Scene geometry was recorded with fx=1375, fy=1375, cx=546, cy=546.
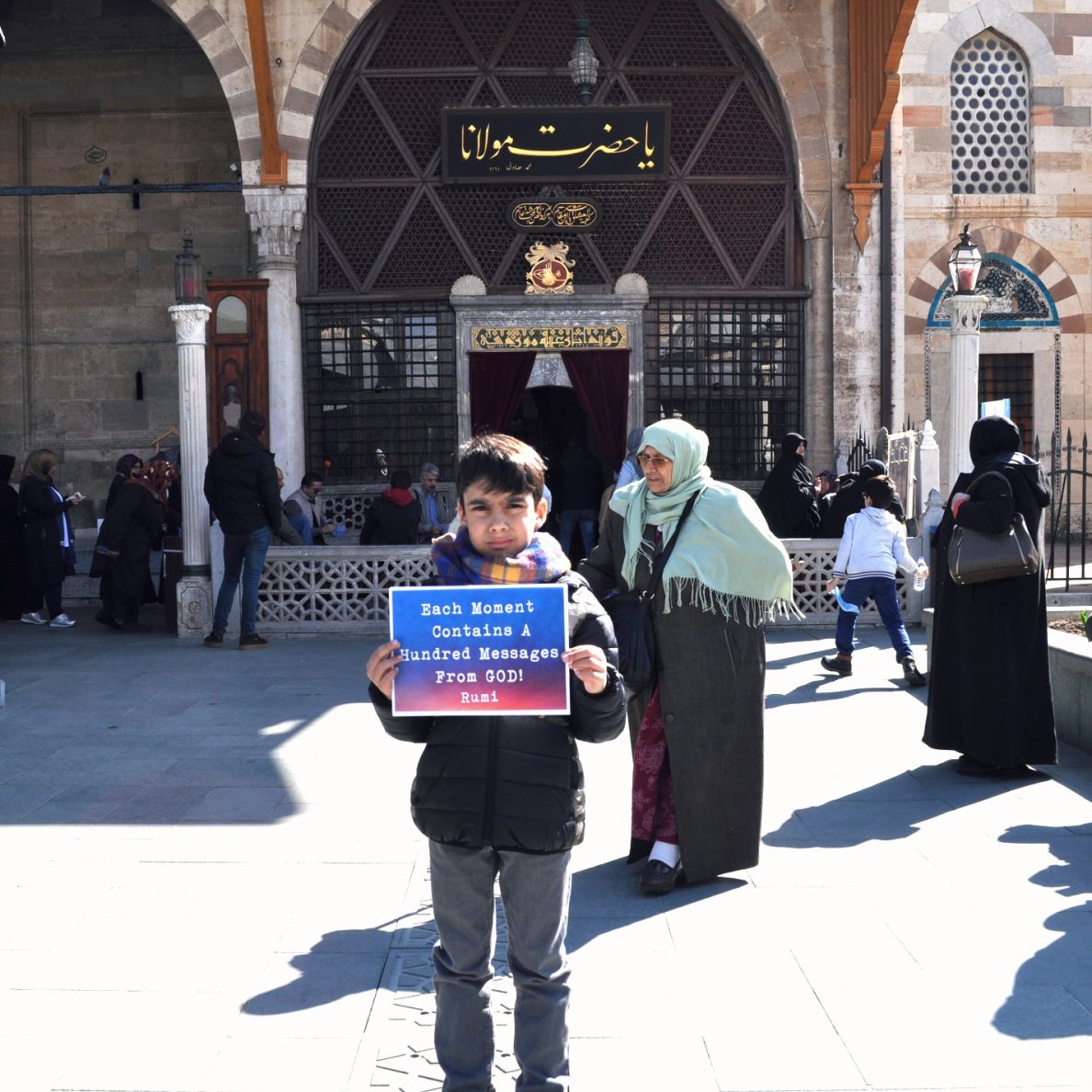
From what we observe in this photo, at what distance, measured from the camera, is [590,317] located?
13.8 m

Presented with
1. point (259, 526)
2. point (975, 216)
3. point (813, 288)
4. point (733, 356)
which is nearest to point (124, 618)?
point (259, 526)

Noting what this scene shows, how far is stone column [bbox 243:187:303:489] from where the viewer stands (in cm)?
1328

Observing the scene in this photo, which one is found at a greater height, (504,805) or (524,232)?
A: (524,232)

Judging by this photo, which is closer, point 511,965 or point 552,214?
point 511,965

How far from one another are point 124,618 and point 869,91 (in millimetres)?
8397

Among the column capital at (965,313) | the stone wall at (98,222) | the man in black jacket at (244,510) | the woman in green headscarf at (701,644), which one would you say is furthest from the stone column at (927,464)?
the stone wall at (98,222)

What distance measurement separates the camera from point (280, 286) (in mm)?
13305

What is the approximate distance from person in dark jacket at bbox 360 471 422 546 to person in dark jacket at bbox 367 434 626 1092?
862 centimetres

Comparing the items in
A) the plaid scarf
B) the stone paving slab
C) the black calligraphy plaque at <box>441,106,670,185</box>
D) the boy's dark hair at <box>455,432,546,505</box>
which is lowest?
the stone paving slab

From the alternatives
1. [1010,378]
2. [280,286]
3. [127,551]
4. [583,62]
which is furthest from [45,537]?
[1010,378]

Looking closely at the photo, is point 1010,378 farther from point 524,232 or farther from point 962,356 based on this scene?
point 524,232

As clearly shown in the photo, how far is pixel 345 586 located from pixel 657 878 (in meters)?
7.13

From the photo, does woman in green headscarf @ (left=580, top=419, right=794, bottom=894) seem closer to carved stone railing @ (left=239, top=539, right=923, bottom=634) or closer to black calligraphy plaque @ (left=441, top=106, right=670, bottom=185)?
carved stone railing @ (left=239, top=539, right=923, bottom=634)

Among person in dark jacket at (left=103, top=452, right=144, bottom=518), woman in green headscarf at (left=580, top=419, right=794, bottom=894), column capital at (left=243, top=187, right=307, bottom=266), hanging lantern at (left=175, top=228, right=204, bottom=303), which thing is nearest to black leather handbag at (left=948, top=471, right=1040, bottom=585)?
woman in green headscarf at (left=580, top=419, right=794, bottom=894)
